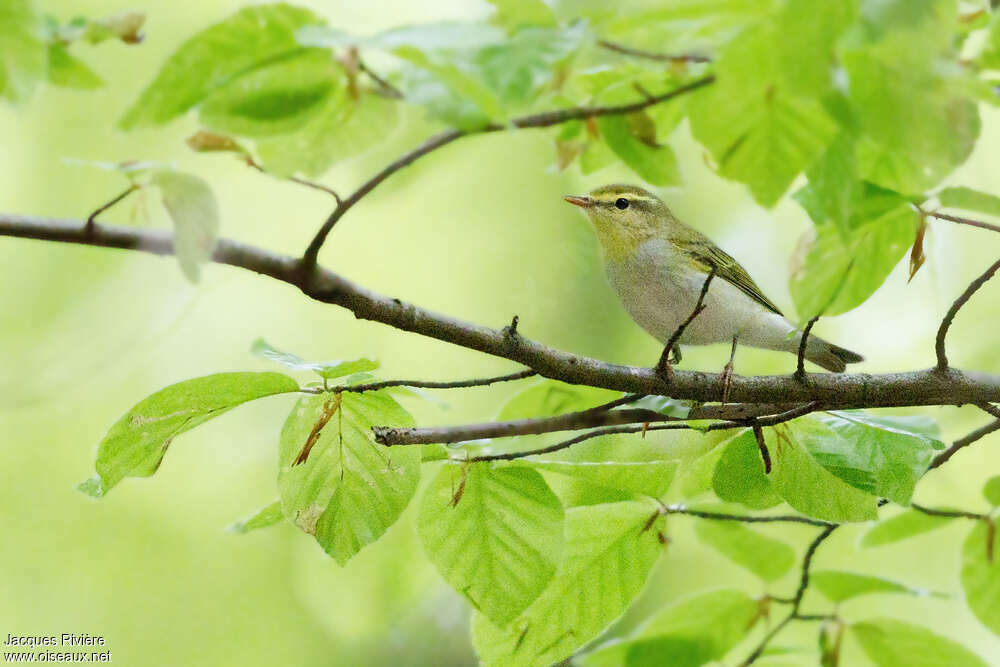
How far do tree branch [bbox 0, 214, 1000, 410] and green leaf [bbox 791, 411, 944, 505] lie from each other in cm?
5

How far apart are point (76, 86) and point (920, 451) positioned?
106 cm

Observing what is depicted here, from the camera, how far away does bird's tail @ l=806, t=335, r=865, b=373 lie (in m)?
2.50

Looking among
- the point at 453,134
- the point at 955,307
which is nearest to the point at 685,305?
the point at 955,307

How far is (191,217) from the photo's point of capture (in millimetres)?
744

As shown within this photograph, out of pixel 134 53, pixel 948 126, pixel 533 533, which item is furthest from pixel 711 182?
pixel 948 126

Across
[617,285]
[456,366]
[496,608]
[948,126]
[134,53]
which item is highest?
[948,126]

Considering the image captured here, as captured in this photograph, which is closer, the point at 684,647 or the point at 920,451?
the point at 920,451

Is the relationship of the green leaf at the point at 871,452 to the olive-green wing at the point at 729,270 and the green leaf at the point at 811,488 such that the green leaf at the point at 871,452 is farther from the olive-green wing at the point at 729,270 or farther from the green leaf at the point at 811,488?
the olive-green wing at the point at 729,270

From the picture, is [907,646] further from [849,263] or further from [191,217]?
[191,217]

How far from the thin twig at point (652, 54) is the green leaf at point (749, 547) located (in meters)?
0.98

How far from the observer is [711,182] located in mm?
4078

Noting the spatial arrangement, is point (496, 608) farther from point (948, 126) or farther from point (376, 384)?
point (948, 126)

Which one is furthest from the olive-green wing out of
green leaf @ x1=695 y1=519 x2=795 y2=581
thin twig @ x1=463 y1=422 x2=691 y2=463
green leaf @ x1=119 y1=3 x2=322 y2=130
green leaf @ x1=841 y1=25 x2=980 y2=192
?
green leaf @ x1=119 y1=3 x2=322 y2=130

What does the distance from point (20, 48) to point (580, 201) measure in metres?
2.00
